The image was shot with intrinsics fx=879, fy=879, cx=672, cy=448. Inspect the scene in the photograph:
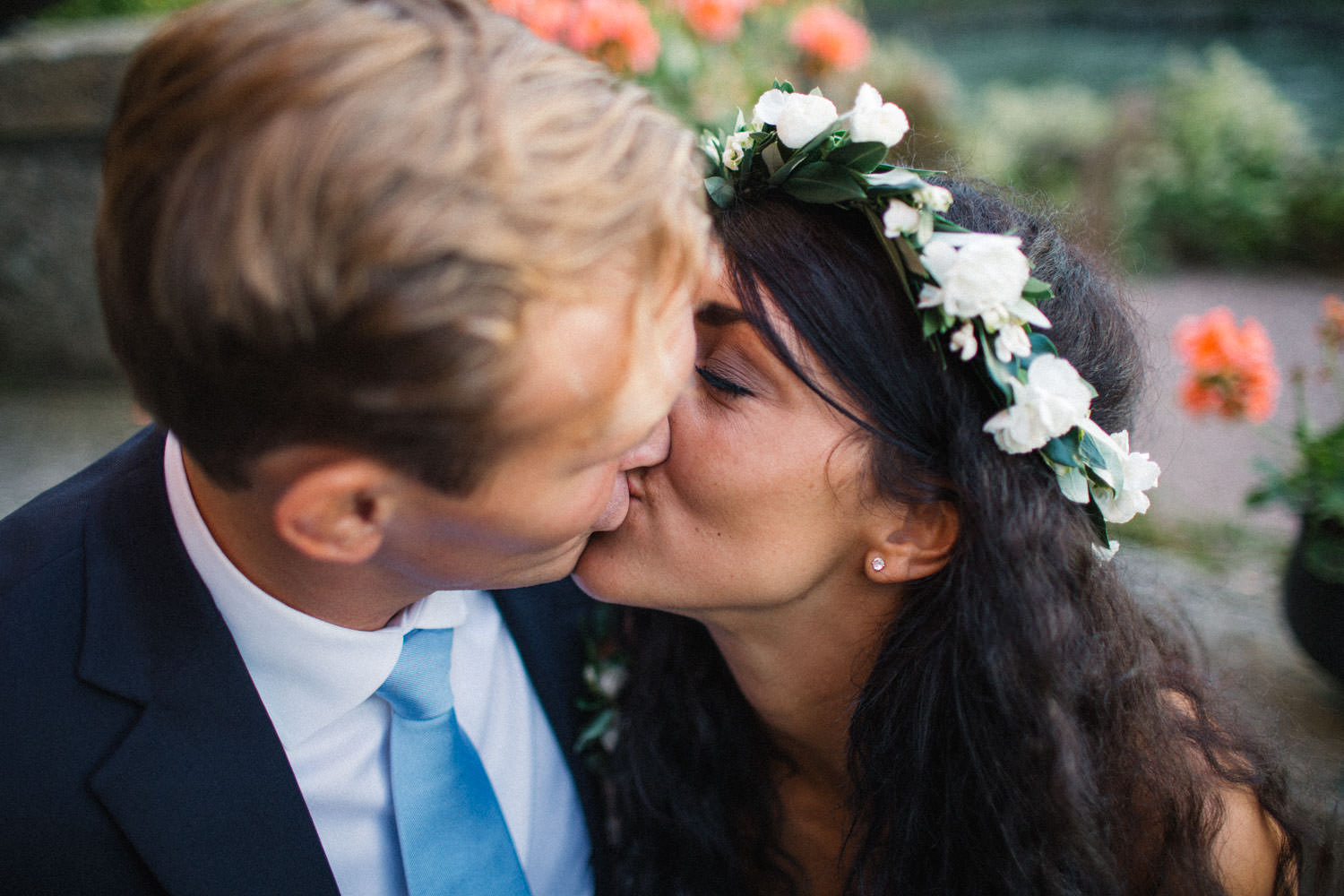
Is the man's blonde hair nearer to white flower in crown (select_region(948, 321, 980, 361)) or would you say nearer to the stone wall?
white flower in crown (select_region(948, 321, 980, 361))

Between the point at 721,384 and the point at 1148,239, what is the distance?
9.57 meters

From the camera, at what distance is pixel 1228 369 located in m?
3.79

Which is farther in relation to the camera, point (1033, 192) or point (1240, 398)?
point (1240, 398)

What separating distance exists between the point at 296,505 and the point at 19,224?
4.50 metres

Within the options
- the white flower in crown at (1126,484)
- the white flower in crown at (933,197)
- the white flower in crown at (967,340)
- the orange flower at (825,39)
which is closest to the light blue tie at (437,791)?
the white flower in crown at (967,340)

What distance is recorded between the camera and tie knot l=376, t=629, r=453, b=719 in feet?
5.25

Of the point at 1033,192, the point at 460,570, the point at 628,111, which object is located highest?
the point at 628,111

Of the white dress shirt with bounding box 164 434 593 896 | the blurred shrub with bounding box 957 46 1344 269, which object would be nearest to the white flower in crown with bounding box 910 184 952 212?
the white dress shirt with bounding box 164 434 593 896

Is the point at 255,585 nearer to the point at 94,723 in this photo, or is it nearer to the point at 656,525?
the point at 94,723

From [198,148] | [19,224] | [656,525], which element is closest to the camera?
[198,148]

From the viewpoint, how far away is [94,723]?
134cm

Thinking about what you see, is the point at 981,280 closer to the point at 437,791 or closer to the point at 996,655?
the point at 996,655

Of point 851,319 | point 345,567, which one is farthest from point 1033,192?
point 345,567

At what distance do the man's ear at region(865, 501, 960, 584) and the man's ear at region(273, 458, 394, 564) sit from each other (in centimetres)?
102
